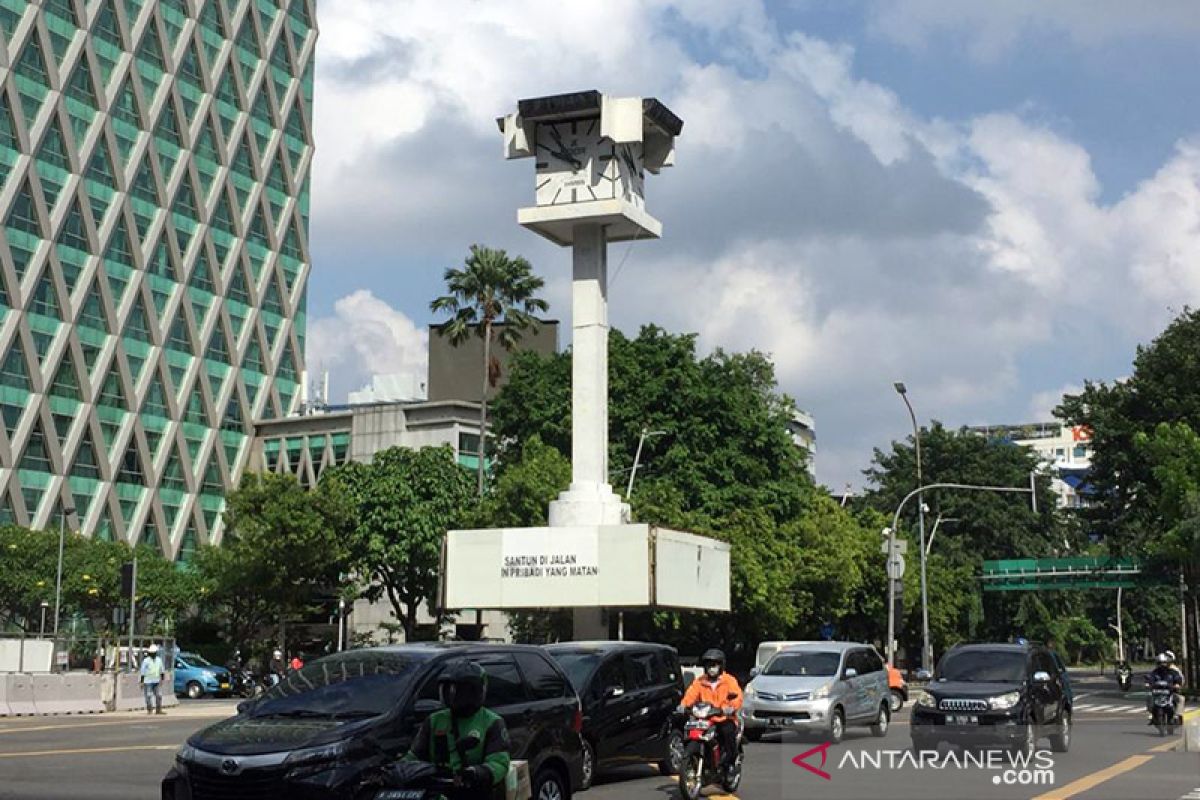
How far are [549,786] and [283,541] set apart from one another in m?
50.7

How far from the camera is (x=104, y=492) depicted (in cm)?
8238

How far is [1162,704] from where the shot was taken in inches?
1111

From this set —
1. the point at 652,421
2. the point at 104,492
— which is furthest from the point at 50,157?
the point at 652,421

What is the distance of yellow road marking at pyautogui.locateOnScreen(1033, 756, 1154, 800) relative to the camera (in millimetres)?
16312

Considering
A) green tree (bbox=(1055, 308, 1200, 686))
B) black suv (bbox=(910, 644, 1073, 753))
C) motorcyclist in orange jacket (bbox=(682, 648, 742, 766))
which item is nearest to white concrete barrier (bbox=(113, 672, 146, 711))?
black suv (bbox=(910, 644, 1073, 753))

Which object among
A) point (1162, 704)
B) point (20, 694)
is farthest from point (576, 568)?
point (1162, 704)

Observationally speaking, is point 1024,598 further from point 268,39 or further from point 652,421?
point 268,39

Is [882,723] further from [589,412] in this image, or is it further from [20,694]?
[20,694]

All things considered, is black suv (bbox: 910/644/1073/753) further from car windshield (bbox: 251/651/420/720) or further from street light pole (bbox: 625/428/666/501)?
street light pole (bbox: 625/428/666/501)

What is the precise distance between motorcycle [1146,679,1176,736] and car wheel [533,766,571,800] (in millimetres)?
18946

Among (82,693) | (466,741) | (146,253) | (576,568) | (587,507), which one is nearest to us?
(466,741)

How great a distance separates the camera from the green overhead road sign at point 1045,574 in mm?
88562

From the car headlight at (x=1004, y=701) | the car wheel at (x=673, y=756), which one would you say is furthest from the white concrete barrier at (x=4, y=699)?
the car headlight at (x=1004, y=701)

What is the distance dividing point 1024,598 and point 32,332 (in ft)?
206
